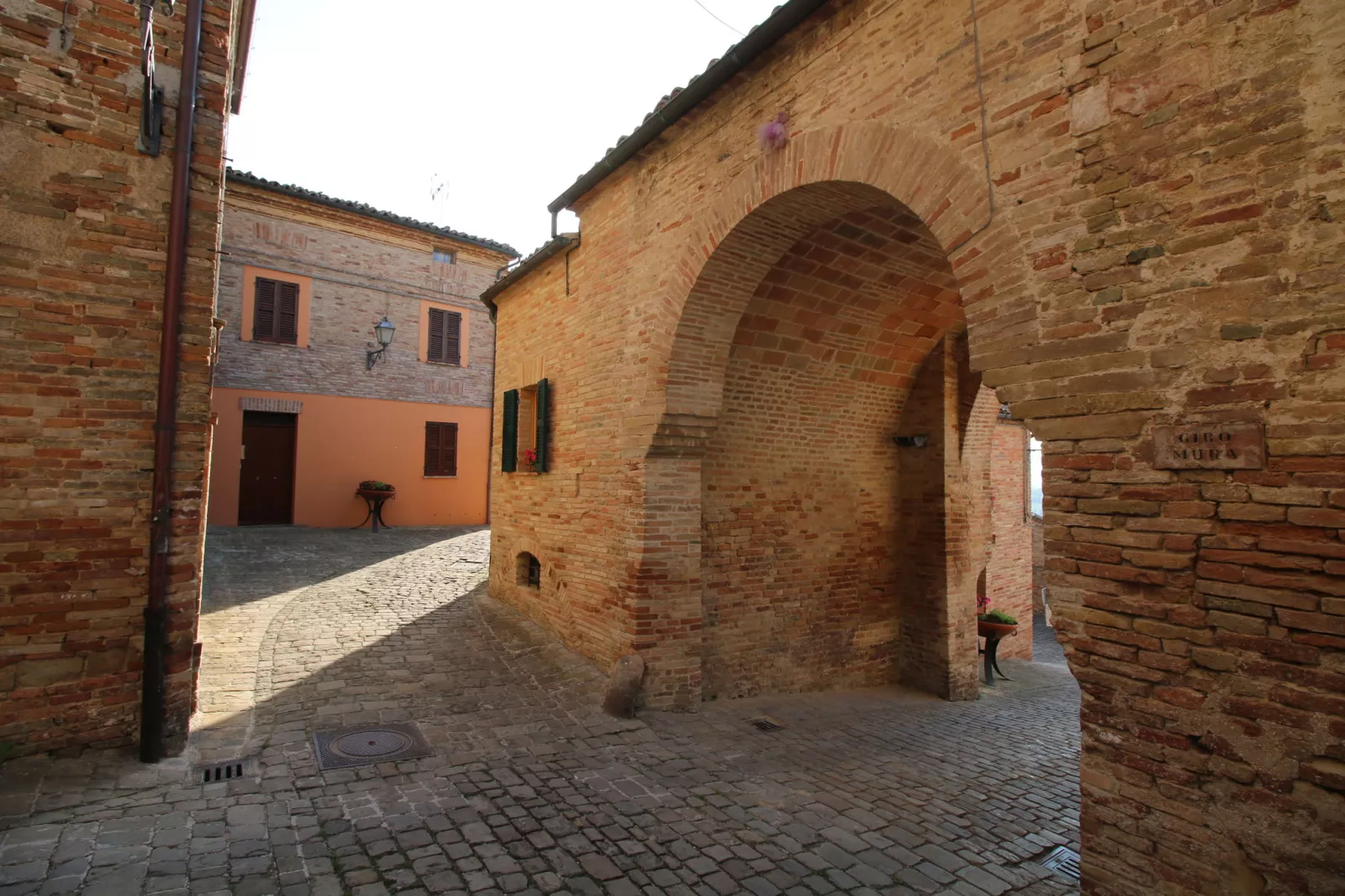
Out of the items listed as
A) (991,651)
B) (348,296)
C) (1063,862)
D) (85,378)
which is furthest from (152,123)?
(348,296)

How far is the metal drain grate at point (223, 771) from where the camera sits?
4273 millimetres

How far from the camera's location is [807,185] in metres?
4.82

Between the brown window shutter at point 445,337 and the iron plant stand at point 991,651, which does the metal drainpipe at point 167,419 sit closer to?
the iron plant stand at point 991,651

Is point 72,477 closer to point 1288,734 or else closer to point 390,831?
point 390,831

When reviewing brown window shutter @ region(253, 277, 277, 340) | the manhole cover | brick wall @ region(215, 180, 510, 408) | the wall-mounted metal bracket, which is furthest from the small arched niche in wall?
brown window shutter @ region(253, 277, 277, 340)

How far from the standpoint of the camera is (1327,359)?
246cm

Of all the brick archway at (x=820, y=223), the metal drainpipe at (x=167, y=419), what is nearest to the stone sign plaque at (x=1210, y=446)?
the brick archway at (x=820, y=223)

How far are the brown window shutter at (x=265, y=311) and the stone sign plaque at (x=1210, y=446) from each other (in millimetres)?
17351

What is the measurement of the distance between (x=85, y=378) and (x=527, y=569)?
→ 18.6 feet

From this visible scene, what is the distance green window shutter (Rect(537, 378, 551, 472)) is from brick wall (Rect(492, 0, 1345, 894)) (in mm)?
4886

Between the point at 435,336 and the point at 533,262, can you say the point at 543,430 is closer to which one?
the point at 533,262

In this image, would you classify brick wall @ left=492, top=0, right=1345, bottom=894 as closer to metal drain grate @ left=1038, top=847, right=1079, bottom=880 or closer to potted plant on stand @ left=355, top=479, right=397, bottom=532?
metal drain grate @ left=1038, top=847, right=1079, bottom=880

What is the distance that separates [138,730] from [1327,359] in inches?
265

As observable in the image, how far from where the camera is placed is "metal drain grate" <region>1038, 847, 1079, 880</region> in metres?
4.12
